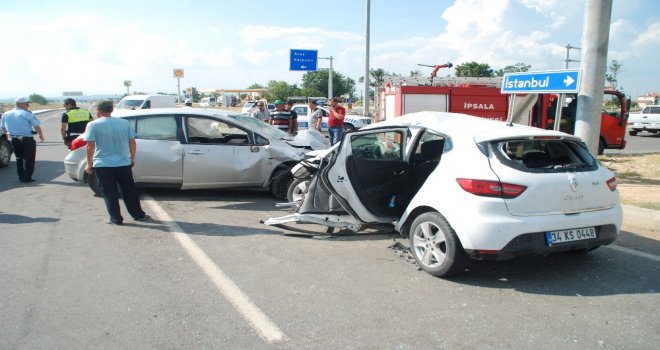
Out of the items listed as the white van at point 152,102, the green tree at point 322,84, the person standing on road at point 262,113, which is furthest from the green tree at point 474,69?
the person standing on road at point 262,113

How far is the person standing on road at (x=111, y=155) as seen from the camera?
600cm

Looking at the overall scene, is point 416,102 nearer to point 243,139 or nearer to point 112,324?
point 243,139

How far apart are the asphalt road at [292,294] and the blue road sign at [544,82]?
6.32 ft

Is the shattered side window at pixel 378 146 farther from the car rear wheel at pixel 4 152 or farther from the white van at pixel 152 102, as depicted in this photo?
the white van at pixel 152 102

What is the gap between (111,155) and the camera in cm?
609

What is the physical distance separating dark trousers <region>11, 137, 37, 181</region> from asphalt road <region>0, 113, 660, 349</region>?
12.0ft

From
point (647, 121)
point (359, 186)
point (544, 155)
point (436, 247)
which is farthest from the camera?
point (647, 121)

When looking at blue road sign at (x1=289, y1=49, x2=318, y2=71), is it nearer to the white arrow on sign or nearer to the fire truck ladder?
the fire truck ladder

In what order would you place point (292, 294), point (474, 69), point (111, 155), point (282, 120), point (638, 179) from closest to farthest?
point (292, 294) < point (111, 155) < point (638, 179) < point (282, 120) < point (474, 69)

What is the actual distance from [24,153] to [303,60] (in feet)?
56.3

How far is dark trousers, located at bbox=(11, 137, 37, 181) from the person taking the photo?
9102mm

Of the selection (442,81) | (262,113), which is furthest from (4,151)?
(442,81)

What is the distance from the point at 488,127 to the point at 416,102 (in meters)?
9.62

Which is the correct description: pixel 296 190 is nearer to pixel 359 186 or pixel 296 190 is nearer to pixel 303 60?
pixel 359 186
